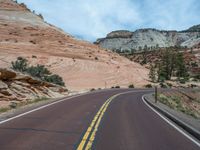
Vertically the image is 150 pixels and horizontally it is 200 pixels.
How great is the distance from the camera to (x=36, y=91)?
2802 cm

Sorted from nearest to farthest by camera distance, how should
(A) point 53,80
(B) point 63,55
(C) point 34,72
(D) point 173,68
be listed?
(C) point 34,72
(A) point 53,80
(B) point 63,55
(D) point 173,68

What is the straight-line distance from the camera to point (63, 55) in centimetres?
7306

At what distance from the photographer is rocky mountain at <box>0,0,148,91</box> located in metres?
63.7

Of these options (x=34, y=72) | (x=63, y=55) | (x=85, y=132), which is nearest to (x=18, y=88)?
(x=34, y=72)

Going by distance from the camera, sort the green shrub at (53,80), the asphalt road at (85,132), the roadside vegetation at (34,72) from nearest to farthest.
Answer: the asphalt road at (85,132), the roadside vegetation at (34,72), the green shrub at (53,80)

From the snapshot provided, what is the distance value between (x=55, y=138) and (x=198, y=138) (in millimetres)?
4430

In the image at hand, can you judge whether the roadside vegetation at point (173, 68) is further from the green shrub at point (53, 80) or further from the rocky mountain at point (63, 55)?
the green shrub at point (53, 80)

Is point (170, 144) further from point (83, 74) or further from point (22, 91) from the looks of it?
point (83, 74)

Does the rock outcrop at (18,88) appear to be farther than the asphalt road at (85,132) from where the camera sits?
Yes

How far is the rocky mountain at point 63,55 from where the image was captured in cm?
6366

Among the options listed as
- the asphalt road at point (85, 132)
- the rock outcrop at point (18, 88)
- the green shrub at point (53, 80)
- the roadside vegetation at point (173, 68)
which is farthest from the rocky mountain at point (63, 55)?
the asphalt road at point (85, 132)

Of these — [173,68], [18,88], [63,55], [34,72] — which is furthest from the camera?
[173,68]

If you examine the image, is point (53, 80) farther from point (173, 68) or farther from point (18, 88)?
point (173, 68)

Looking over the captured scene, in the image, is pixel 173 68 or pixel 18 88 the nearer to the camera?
pixel 18 88
